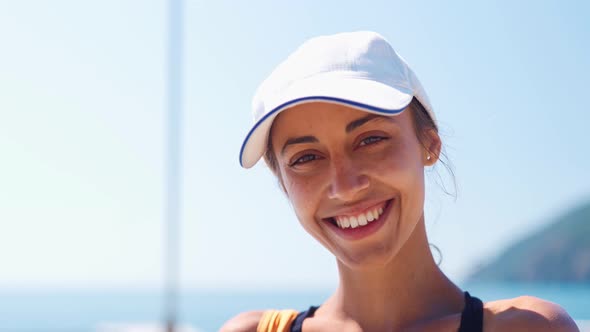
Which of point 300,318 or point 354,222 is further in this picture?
point 300,318

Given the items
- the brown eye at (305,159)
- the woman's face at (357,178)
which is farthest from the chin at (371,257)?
the brown eye at (305,159)

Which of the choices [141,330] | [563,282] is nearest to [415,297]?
[141,330]

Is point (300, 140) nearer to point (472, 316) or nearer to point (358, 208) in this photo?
point (358, 208)

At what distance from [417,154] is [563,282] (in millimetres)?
52247

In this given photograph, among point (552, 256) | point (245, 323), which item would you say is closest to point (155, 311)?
point (552, 256)

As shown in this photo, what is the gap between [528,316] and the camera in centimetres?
155

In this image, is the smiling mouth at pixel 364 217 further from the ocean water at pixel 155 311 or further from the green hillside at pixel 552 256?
the green hillside at pixel 552 256

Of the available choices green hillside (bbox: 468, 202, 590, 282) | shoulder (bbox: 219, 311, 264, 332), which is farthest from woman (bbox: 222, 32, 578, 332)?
green hillside (bbox: 468, 202, 590, 282)

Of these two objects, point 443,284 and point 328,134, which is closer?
point 328,134

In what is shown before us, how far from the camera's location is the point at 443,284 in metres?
1.72

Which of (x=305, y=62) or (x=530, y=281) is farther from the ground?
(x=530, y=281)

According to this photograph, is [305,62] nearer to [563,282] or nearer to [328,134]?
[328,134]

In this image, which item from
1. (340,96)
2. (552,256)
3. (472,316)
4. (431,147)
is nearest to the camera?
(340,96)

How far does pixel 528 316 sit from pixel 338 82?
632 mm
